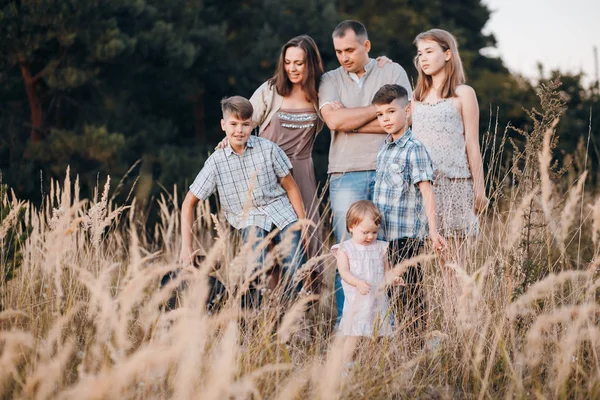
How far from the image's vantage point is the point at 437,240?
2930 mm

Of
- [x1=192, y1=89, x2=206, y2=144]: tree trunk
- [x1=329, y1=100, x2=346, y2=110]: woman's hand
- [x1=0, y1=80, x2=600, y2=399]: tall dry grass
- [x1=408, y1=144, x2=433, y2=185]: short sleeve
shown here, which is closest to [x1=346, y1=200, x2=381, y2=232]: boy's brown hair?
[x1=408, y1=144, x2=433, y2=185]: short sleeve

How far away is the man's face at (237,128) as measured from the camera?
3.27 m

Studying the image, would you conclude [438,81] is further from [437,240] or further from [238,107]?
[238,107]

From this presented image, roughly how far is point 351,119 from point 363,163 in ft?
0.90

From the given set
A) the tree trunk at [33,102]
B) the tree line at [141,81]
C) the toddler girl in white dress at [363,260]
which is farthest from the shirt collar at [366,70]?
the tree trunk at [33,102]

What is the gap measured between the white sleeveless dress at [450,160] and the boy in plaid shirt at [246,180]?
754 mm

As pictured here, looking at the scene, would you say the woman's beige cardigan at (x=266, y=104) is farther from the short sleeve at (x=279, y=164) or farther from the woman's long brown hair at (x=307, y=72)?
the short sleeve at (x=279, y=164)

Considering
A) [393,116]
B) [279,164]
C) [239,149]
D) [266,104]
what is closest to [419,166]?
[393,116]

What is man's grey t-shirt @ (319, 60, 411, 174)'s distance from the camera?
11.6 feet

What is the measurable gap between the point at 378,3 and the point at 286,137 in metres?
12.1

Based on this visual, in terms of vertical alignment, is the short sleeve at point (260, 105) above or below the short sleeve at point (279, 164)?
above

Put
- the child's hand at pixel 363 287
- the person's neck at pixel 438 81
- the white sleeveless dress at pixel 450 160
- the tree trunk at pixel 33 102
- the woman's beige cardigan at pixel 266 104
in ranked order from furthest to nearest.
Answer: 1. the tree trunk at pixel 33 102
2. the woman's beige cardigan at pixel 266 104
3. the person's neck at pixel 438 81
4. the white sleeveless dress at pixel 450 160
5. the child's hand at pixel 363 287

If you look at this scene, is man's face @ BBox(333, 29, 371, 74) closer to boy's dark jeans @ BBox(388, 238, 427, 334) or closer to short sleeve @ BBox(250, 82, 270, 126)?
short sleeve @ BBox(250, 82, 270, 126)

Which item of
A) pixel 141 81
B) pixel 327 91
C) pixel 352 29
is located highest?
pixel 141 81
